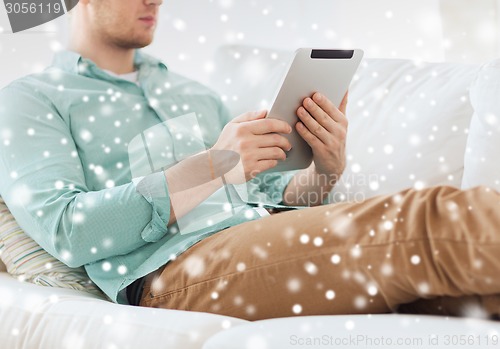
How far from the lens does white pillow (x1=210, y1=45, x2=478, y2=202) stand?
4.33 feet

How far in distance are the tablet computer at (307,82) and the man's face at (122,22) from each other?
0.47 metres

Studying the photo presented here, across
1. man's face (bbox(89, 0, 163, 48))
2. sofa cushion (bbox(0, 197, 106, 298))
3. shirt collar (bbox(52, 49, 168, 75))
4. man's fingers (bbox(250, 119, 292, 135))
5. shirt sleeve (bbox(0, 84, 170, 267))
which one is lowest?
sofa cushion (bbox(0, 197, 106, 298))

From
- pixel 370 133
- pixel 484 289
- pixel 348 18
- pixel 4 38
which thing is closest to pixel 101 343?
pixel 484 289

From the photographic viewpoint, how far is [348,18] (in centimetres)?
215

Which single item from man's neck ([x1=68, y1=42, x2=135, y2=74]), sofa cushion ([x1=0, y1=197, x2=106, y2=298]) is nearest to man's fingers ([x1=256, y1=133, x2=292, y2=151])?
sofa cushion ([x1=0, y1=197, x2=106, y2=298])

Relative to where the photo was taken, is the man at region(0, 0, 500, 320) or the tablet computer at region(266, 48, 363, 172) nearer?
the man at region(0, 0, 500, 320)

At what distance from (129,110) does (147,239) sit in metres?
0.35

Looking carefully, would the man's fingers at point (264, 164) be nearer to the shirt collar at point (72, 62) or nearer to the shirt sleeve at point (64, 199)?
the shirt sleeve at point (64, 199)

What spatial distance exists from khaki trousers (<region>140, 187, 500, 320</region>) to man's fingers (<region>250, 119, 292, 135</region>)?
18cm

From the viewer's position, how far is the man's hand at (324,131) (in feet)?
3.89

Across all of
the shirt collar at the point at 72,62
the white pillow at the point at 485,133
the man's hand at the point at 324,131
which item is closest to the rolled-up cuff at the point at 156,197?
the man's hand at the point at 324,131

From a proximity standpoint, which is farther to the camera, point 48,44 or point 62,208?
point 48,44

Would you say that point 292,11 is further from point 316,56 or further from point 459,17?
point 316,56

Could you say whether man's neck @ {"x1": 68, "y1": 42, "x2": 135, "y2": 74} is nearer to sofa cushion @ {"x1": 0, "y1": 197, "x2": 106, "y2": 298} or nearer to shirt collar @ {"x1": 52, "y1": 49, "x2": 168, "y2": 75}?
shirt collar @ {"x1": 52, "y1": 49, "x2": 168, "y2": 75}
